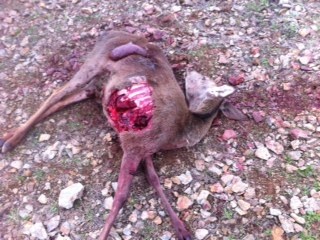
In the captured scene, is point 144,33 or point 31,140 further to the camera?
point 144,33

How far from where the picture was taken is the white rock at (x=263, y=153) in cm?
375

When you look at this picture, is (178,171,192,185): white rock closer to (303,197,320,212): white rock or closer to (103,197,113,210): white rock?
(103,197,113,210): white rock

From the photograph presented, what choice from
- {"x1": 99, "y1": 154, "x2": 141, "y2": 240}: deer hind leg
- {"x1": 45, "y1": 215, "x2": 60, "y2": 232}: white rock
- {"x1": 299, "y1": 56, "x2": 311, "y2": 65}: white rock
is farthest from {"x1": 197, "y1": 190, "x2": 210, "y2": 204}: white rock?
{"x1": 299, "y1": 56, "x2": 311, "y2": 65}: white rock

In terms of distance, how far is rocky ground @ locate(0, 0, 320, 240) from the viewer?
3469 millimetres

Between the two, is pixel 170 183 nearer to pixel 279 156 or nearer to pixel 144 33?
pixel 279 156

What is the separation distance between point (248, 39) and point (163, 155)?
1.40 m

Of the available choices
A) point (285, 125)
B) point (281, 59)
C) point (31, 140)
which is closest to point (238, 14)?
point (281, 59)

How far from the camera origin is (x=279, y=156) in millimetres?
3760

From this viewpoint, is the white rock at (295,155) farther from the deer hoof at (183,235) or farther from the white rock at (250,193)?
the deer hoof at (183,235)

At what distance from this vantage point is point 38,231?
341 cm

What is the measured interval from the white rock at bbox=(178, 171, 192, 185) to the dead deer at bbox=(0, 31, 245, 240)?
200 mm

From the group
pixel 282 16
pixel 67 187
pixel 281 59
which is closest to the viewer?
pixel 67 187

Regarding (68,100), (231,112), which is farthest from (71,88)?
(231,112)

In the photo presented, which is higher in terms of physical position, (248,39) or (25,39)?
(25,39)
